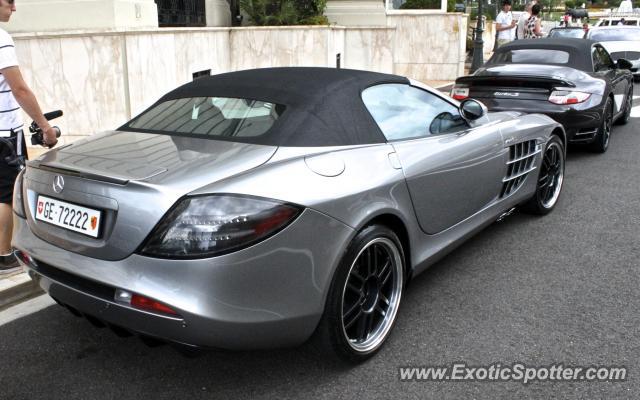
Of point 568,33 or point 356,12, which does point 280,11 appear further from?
point 568,33

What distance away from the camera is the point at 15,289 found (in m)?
3.98

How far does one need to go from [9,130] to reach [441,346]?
10.2ft

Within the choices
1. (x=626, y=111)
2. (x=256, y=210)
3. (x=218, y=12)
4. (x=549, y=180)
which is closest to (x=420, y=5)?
(x=218, y=12)

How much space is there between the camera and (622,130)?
33.4ft

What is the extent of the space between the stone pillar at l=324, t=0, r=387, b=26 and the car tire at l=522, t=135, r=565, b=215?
10.4 m

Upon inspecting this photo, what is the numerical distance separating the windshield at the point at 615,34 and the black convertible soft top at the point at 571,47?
437 inches

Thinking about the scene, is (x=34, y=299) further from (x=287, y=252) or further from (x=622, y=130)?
(x=622, y=130)

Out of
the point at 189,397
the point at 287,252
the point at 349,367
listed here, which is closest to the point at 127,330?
the point at 189,397

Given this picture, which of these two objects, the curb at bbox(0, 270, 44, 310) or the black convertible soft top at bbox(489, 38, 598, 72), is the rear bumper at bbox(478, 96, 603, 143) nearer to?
the black convertible soft top at bbox(489, 38, 598, 72)

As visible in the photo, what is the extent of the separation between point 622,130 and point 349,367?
28.6 feet

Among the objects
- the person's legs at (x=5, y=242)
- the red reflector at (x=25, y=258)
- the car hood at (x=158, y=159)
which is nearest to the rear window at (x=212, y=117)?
the car hood at (x=158, y=159)

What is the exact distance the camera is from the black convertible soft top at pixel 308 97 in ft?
10.4

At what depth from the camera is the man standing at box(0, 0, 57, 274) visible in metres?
4.04

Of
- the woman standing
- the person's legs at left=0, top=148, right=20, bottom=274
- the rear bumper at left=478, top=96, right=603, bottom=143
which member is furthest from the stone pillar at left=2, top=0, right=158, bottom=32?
the woman standing
